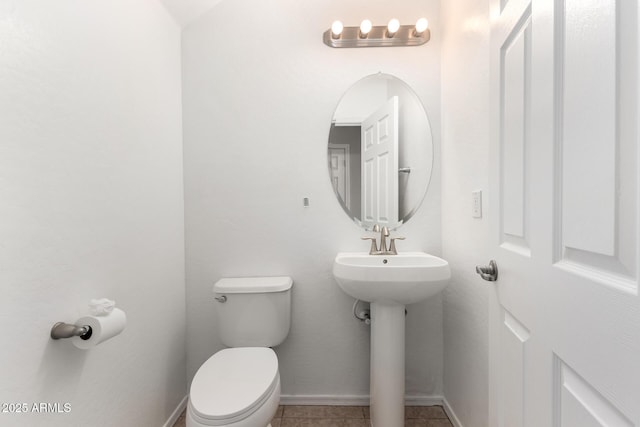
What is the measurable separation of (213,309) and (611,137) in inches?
70.6

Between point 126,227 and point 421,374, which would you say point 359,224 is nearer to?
point 421,374

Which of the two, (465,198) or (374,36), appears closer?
(465,198)

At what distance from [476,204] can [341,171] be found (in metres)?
0.72

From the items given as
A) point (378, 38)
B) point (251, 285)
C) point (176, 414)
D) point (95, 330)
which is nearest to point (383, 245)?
point (251, 285)

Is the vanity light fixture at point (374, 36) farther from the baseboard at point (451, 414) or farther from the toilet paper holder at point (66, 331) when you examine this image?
the baseboard at point (451, 414)

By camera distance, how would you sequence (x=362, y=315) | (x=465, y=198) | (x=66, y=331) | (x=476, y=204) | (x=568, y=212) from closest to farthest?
(x=568, y=212) < (x=66, y=331) < (x=476, y=204) < (x=465, y=198) < (x=362, y=315)

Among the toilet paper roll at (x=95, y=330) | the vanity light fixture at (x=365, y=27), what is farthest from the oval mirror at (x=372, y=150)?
the toilet paper roll at (x=95, y=330)

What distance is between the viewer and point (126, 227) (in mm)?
1245

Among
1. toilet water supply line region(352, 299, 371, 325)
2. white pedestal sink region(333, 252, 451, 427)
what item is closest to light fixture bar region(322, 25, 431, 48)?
white pedestal sink region(333, 252, 451, 427)

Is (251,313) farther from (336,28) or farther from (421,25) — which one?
(421,25)

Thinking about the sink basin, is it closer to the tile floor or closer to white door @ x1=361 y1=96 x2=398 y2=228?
white door @ x1=361 y1=96 x2=398 y2=228

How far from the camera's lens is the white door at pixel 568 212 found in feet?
1.41

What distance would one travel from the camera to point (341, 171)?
1751 mm

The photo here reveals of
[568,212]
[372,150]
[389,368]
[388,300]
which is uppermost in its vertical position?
[372,150]
